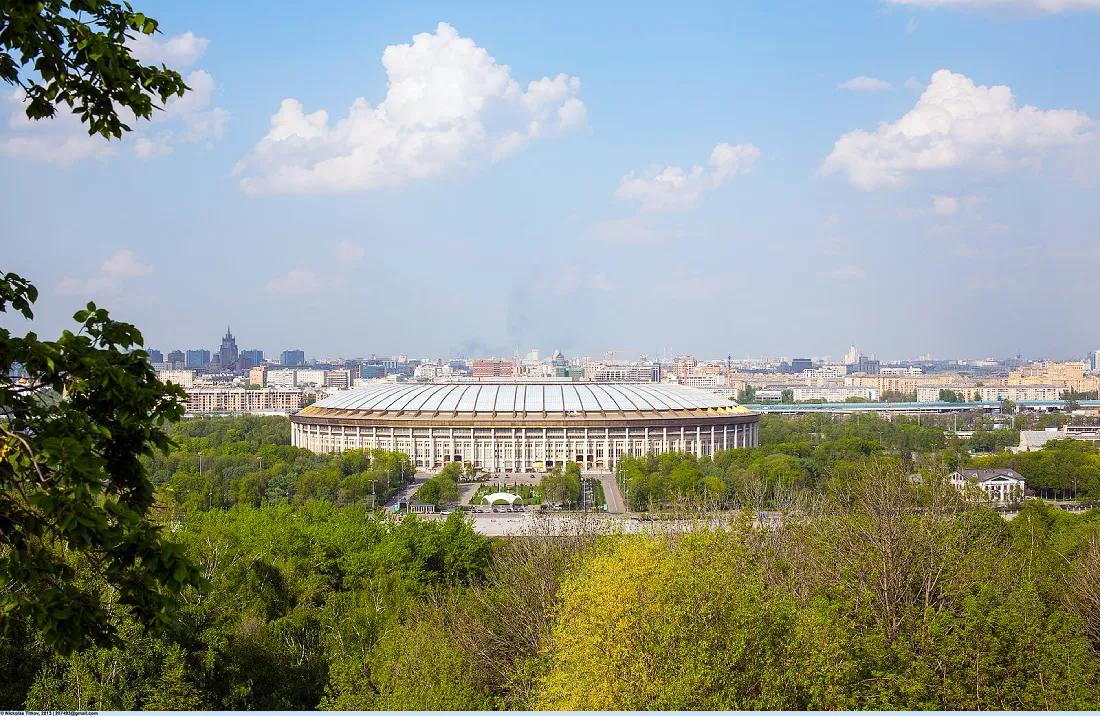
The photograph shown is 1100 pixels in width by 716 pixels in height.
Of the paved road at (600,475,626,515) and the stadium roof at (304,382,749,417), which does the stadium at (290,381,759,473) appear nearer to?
the stadium roof at (304,382,749,417)

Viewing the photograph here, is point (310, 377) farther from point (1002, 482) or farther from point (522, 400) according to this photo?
point (1002, 482)

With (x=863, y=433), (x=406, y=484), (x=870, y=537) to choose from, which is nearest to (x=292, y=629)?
(x=870, y=537)

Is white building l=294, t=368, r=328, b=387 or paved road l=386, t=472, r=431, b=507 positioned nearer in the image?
paved road l=386, t=472, r=431, b=507

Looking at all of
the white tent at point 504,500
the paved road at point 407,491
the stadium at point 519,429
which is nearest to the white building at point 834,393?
the stadium at point 519,429

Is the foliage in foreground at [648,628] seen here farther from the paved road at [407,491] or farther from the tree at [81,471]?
the paved road at [407,491]

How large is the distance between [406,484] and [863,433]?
3464cm

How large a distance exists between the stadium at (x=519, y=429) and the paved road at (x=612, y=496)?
11.4 feet

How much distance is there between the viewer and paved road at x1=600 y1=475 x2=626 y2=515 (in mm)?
38250

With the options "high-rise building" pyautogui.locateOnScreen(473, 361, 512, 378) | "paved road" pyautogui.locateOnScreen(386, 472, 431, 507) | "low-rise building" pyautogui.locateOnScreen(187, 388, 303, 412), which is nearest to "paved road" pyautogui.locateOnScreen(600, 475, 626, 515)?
"paved road" pyautogui.locateOnScreen(386, 472, 431, 507)

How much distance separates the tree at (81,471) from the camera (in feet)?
14.4

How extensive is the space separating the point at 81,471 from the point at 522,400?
52430mm

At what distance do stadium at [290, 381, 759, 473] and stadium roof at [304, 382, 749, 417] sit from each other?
2.7 inches

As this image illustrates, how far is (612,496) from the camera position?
42.7m

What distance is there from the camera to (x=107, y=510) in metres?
4.47
